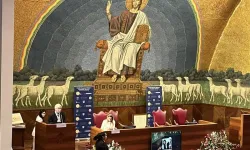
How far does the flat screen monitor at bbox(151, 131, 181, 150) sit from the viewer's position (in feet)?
40.7

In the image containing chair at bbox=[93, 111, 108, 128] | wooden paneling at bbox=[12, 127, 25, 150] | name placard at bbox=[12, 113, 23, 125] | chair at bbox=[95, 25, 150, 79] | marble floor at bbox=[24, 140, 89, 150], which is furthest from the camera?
chair at bbox=[95, 25, 150, 79]

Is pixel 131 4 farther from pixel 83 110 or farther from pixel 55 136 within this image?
pixel 55 136

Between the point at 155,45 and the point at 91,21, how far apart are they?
253cm

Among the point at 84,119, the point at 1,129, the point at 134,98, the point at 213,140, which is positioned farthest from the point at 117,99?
the point at 1,129

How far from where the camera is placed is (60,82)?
1404 centimetres

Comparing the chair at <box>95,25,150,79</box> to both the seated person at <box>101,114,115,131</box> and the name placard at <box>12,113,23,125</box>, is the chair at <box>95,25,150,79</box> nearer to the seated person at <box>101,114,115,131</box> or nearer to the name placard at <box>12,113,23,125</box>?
the seated person at <box>101,114,115,131</box>

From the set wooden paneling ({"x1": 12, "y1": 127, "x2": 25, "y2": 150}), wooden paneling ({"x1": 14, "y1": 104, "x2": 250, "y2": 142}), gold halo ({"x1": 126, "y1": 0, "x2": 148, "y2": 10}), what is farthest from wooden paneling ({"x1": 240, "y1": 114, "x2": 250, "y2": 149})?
wooden paneling ({"x1": 12, "y1": 127, "x2": 25, "y2": 150})

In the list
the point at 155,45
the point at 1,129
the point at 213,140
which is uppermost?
the point at 155,45

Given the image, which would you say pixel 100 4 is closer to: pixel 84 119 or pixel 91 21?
pixel 91 21

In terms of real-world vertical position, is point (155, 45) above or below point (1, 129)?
above

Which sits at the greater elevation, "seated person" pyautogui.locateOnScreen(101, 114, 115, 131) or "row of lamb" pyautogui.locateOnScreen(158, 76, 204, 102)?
"row of lamb" pyautogui.locateOnScreen(158, 76, 204, 102)

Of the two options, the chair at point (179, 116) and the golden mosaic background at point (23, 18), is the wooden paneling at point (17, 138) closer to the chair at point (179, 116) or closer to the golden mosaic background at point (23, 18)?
the golden mosaic background at point (23, 18)

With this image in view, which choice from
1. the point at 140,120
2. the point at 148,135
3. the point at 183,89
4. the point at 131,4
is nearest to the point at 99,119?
the point at 148,135

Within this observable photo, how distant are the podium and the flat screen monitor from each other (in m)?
2.35
